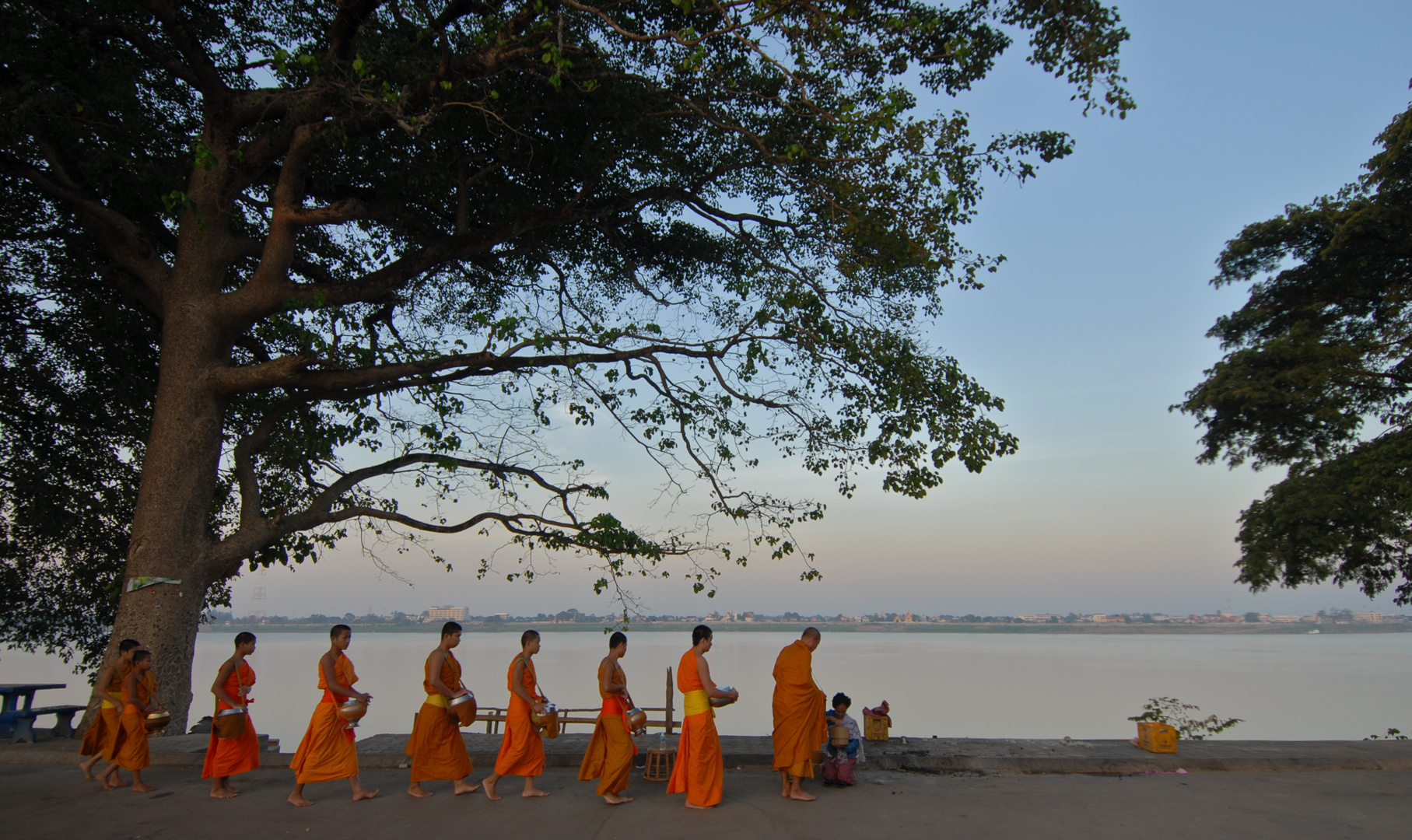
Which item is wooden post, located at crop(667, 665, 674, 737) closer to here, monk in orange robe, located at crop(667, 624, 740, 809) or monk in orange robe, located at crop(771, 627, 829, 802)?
monk in orange robe, located at crop(771, 627, 829, 802)

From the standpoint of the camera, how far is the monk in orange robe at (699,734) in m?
5.61

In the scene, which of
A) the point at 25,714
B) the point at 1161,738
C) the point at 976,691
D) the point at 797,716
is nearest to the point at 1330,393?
the point at 1161,738

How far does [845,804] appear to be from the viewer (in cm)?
570

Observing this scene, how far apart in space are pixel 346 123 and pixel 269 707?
31.0 meters

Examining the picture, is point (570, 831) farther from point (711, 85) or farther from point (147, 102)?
point (147, 102)

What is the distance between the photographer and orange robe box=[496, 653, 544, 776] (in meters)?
5.89

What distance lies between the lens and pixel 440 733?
6.02 meters

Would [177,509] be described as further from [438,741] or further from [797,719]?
[797,719]

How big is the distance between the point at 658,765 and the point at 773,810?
1.30 m

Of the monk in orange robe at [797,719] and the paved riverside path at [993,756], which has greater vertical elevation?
the monk in orange robe at [797,719]

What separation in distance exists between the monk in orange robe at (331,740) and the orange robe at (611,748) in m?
1.60

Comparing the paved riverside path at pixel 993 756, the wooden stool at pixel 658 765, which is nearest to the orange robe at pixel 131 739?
the paved riverside path at pixel 993 756

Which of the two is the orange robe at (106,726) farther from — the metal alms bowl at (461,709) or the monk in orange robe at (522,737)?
the monk in orange robe at (522,737)

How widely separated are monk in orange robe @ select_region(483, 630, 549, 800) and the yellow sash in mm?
1059
